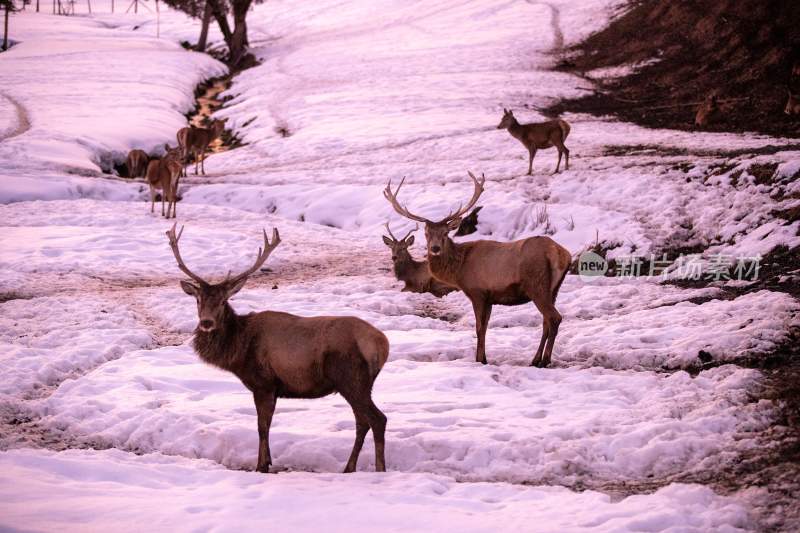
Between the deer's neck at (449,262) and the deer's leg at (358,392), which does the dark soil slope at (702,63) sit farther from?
the deer's leg at (358,392)

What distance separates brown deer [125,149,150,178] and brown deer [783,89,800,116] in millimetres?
18512

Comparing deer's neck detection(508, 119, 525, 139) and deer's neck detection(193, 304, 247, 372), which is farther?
deer's neck detection(508, 119, 525, 139)

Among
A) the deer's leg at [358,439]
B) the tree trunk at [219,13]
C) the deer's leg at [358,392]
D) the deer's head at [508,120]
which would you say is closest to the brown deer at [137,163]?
the deer's head at [508,120]

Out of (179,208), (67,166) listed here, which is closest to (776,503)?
(179,208)

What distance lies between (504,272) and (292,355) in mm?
3952

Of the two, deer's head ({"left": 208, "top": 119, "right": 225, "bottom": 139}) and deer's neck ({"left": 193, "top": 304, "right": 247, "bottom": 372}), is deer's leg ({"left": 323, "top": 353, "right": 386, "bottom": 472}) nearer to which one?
deer's neck ({"left": 193, "top": 304, "right": 247, "bottom": 372})

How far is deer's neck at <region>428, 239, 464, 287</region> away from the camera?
36.1ft

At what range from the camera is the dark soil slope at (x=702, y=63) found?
23013mm

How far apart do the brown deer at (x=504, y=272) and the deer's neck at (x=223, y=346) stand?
12.2 feet

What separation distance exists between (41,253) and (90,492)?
35.9 ft

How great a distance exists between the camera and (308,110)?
34.2 meters

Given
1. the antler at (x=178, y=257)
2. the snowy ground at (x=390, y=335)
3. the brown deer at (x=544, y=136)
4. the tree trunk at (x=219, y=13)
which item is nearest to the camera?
the snowy ground at (x=390, y=335)

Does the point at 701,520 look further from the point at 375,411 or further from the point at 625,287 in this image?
the point at 625,287

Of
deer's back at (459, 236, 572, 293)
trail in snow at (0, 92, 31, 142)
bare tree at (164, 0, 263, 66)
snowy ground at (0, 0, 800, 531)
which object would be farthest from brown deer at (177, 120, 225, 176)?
bare tree at (164, 0, 263, 66)
